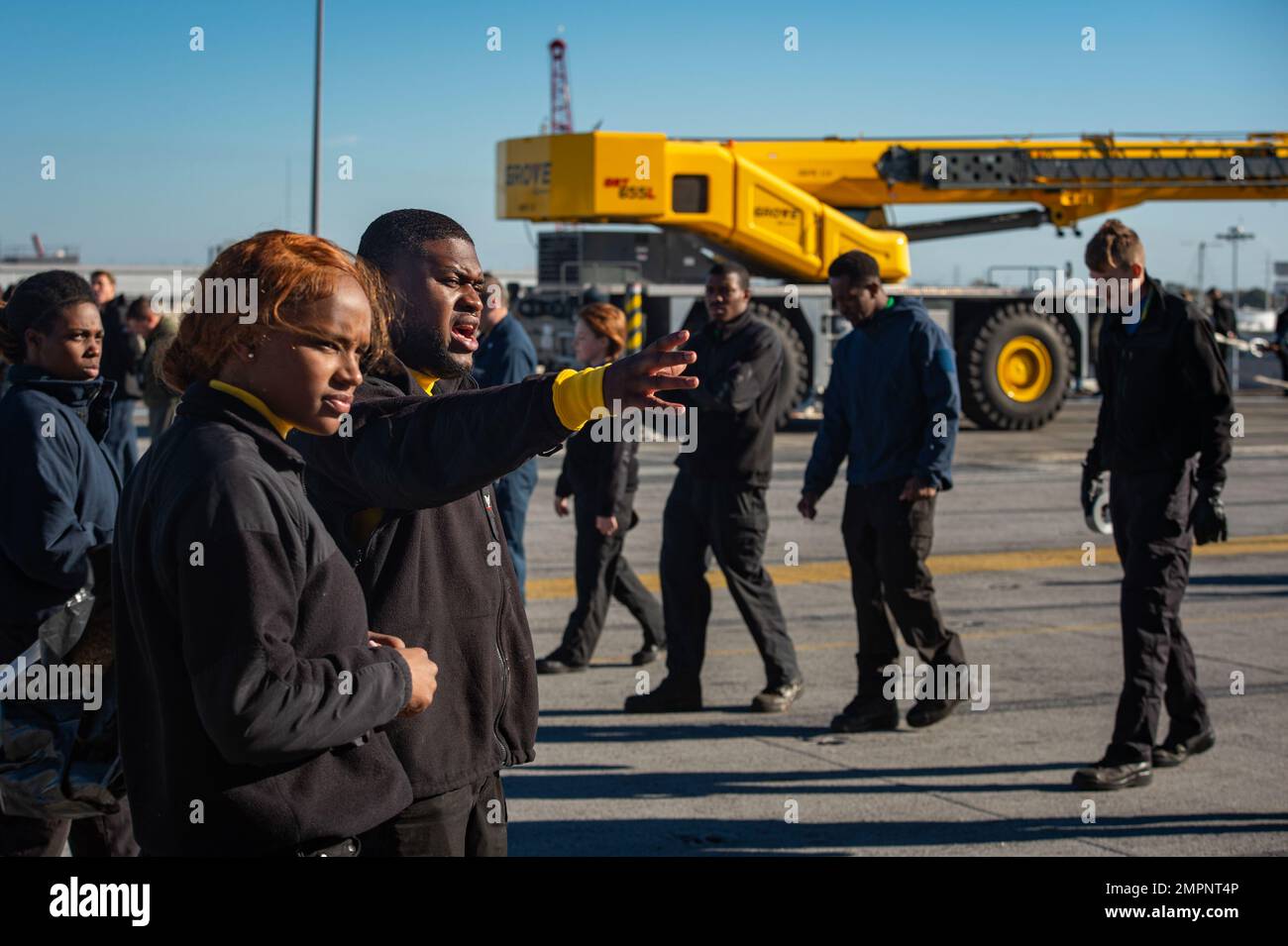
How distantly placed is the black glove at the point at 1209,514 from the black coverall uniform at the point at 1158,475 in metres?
0.02

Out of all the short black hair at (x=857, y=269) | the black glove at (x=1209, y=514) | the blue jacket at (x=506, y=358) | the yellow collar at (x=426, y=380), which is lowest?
the black glove at (x=1209, y=514)

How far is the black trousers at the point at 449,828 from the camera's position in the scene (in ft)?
9.46

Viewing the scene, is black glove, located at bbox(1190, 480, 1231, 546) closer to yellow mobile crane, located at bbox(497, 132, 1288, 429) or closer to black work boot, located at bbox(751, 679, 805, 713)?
black work boot, located at bbox(751, 679, 805, 713)

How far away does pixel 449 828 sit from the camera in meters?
2.97

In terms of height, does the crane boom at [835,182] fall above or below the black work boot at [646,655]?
above

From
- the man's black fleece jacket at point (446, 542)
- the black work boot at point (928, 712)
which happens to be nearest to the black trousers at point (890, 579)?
the black work boot at point (928, 712)

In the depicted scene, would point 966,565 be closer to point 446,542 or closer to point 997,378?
point 446,542

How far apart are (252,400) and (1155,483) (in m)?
4.31

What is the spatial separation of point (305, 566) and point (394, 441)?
1.18 feet

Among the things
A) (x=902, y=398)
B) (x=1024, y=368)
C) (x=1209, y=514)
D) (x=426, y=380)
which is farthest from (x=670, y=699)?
(x=1024, y=368)

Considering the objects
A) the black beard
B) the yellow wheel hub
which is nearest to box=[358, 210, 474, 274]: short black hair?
the black beard

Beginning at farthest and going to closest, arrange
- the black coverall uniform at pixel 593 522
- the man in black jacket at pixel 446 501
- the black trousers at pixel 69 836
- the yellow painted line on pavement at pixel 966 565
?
the yellow painted line on pavement at pixel 966 565 < the black coverall uniform at pixel 593 522 < the black trousers at pixel 69 836 < the man in black jacket at pixel 446 501

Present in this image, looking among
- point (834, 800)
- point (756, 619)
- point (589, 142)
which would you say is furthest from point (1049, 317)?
point (834, 800)

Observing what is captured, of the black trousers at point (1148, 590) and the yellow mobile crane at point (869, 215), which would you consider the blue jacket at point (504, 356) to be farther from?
the yellow mobile crane at point (869, 215)
